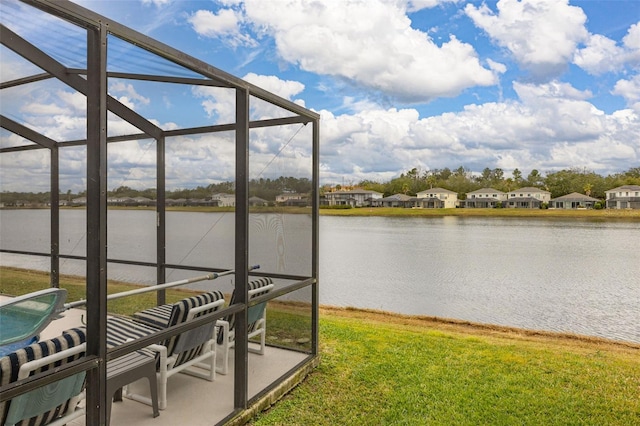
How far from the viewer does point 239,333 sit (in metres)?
2.90

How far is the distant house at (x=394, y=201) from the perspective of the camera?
3456cm

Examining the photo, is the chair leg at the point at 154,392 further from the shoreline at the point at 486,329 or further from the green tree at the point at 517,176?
the green tree at the point at 517,176

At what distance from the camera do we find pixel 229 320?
3.41 metres

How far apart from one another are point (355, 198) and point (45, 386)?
3262 centimetres

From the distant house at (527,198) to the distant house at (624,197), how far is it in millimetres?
3968

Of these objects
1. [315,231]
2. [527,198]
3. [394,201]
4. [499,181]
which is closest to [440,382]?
[315,231]

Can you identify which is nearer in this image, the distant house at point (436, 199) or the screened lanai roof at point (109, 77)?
the screened lanai roof at point (109, 77)

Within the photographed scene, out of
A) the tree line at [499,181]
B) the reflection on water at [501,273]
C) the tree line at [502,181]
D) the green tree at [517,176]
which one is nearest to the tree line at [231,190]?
the reflection on water at [501,273]

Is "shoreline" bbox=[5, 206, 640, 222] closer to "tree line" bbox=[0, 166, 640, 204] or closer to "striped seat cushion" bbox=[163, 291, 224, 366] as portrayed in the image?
"tree line" bbox=[0, 166, 640, 204]

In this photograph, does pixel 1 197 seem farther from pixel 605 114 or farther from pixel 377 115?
pixel 377 115

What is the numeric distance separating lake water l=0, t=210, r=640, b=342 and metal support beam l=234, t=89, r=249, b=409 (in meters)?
0.31

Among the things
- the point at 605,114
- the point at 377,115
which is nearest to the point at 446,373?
the point at 605,114

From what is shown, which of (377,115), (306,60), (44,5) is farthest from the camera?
(377,115)

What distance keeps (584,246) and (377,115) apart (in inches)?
1176
